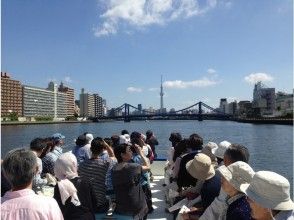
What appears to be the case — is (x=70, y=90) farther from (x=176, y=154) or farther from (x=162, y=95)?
(x=176, y=154)

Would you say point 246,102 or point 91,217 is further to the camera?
point 246,102

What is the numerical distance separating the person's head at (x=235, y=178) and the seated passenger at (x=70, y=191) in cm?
97

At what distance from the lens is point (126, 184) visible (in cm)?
326

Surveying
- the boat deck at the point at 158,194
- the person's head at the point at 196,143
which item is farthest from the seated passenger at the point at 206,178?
the boat deck at the point at 158,194

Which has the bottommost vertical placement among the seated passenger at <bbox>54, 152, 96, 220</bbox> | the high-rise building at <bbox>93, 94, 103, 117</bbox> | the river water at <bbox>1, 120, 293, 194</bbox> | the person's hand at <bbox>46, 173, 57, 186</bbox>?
the river water at <bbox>1, 120, 293, 194</bbox>

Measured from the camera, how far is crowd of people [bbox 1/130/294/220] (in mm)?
1802

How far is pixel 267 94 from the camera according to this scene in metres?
112

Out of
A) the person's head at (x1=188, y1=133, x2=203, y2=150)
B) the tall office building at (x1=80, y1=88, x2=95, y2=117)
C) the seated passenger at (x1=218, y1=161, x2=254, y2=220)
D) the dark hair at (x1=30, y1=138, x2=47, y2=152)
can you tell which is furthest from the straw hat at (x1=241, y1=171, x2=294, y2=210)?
the tall office building at (x1=80, y1=88, x2=95, y2=117)

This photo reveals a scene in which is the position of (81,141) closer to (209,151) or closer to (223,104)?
(209,151)

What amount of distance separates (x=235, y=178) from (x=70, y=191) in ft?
3.47

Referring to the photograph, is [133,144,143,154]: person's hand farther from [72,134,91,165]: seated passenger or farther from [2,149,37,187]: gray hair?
[2,149,37,187]: gray hair

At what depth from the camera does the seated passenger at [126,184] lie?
10.6ft

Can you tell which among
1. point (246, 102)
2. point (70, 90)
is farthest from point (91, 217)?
point (70, 90)

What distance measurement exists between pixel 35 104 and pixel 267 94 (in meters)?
67.2
